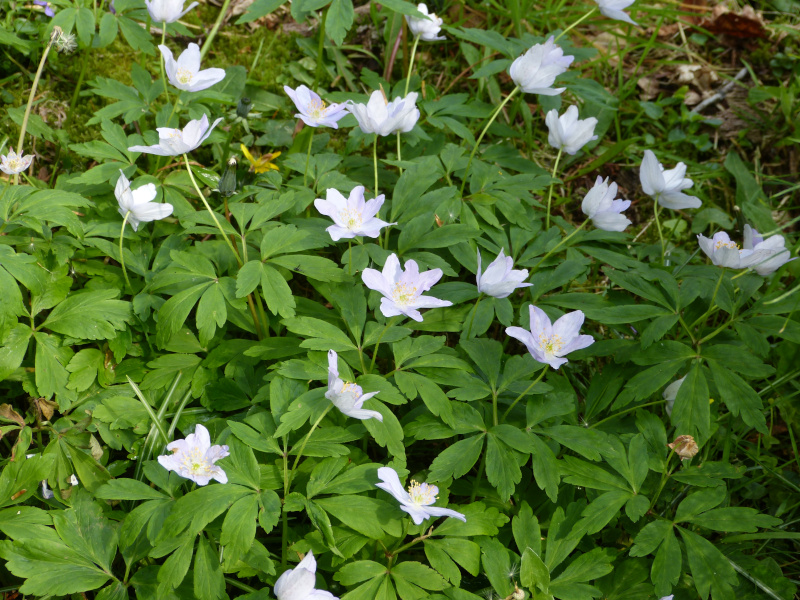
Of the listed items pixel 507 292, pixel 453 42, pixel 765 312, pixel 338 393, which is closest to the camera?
pixel 338 393

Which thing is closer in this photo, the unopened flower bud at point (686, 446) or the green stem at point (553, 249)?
the unopened flower bud at point (686, 446)

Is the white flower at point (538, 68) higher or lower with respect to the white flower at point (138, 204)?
higher

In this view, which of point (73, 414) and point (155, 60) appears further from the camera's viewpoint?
point (155, 60)

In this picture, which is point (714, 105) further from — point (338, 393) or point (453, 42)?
point (338, 393)

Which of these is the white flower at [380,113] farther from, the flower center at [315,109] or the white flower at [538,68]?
the white flower at [538,68]

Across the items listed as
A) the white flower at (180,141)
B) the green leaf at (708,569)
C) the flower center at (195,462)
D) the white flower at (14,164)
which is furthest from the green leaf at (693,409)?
the white flower at (14,164)

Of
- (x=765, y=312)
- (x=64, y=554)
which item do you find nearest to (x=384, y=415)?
(x=64, y=554)

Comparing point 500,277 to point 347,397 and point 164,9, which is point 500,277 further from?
point 164,9
